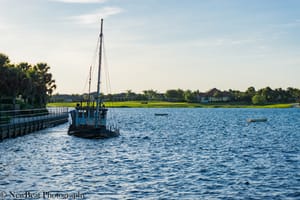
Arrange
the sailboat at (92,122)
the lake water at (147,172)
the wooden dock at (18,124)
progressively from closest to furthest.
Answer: the lake water at (147,172)
the wooden dock at (18,124)
the sailboat at (92,122)

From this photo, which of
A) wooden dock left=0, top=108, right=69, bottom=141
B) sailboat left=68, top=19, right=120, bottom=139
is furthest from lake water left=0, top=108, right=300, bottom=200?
sailboat left=68, top=19, right=120, bottom=139

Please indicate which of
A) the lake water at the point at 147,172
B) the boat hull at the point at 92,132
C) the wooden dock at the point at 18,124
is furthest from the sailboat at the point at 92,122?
the lake water at the point at 147,172

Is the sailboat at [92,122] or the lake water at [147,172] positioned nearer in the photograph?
the lake water at [147,172]

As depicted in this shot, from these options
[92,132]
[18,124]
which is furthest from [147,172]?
[18,124]

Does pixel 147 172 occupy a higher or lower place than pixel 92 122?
lower

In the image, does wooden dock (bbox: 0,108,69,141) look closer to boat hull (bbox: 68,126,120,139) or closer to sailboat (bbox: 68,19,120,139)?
sailboat (bbox: 68,19,120,139)

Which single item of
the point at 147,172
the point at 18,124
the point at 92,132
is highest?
the point at 18,124

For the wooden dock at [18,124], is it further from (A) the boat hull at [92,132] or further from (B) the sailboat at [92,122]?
(A) the boat hull at [92,132]

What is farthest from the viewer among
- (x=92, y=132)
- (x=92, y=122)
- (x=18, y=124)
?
(x=92, y=122)

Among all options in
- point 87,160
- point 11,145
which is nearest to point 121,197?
point 87,160

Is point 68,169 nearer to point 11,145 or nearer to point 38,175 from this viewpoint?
point 38,175

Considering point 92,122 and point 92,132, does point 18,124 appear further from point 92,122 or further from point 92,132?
point 92,132

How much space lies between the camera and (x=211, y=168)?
3522 centimetres

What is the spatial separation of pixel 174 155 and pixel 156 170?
1007 centimetres
